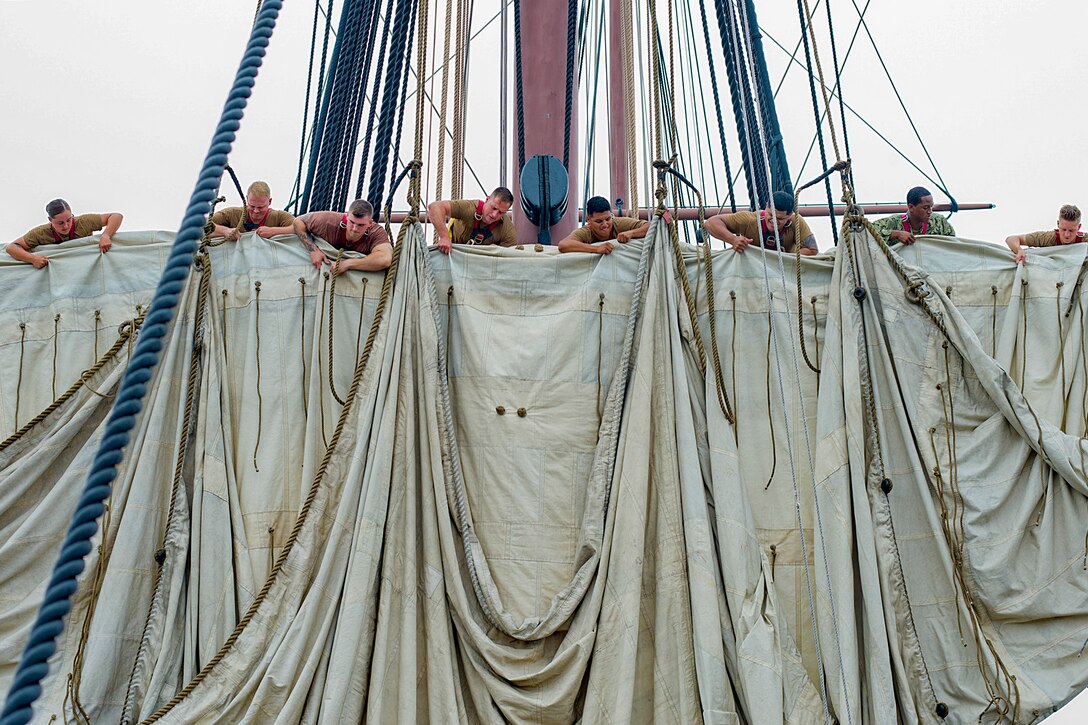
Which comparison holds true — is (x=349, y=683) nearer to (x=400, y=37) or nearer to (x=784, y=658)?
(x=784, y=658)

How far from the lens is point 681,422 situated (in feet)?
20.0

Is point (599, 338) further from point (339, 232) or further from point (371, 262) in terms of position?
point (339, 232)

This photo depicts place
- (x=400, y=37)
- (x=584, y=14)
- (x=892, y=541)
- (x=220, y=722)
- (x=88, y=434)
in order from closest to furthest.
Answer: (x=220, y=722) < (x=892, y=541) < (x=88, y=434) < (x=400, y=37) < (x=584, y=14)

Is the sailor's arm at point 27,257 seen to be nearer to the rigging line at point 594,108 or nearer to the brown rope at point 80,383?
the brown rope at point 80,383

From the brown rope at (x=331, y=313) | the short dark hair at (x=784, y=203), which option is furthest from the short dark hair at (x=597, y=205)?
the brown rope at (x=331, y=313)

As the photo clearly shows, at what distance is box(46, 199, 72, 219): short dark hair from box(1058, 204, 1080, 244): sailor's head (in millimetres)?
5378

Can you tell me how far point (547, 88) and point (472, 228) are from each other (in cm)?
188

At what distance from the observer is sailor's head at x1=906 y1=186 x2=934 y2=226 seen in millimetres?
7535

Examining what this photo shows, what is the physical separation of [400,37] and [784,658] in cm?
477

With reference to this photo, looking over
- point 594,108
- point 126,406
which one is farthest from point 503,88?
point 126,406

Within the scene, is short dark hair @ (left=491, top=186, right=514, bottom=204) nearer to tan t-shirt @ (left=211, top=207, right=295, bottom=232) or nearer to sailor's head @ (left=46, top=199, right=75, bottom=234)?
tan t-shirt @ (left=211, top=207, right=295, bottom=232)

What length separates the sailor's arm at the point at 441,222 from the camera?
6.60 metres

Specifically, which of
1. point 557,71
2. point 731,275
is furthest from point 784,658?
point 557,71

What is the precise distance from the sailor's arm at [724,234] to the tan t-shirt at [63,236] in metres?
3.38
